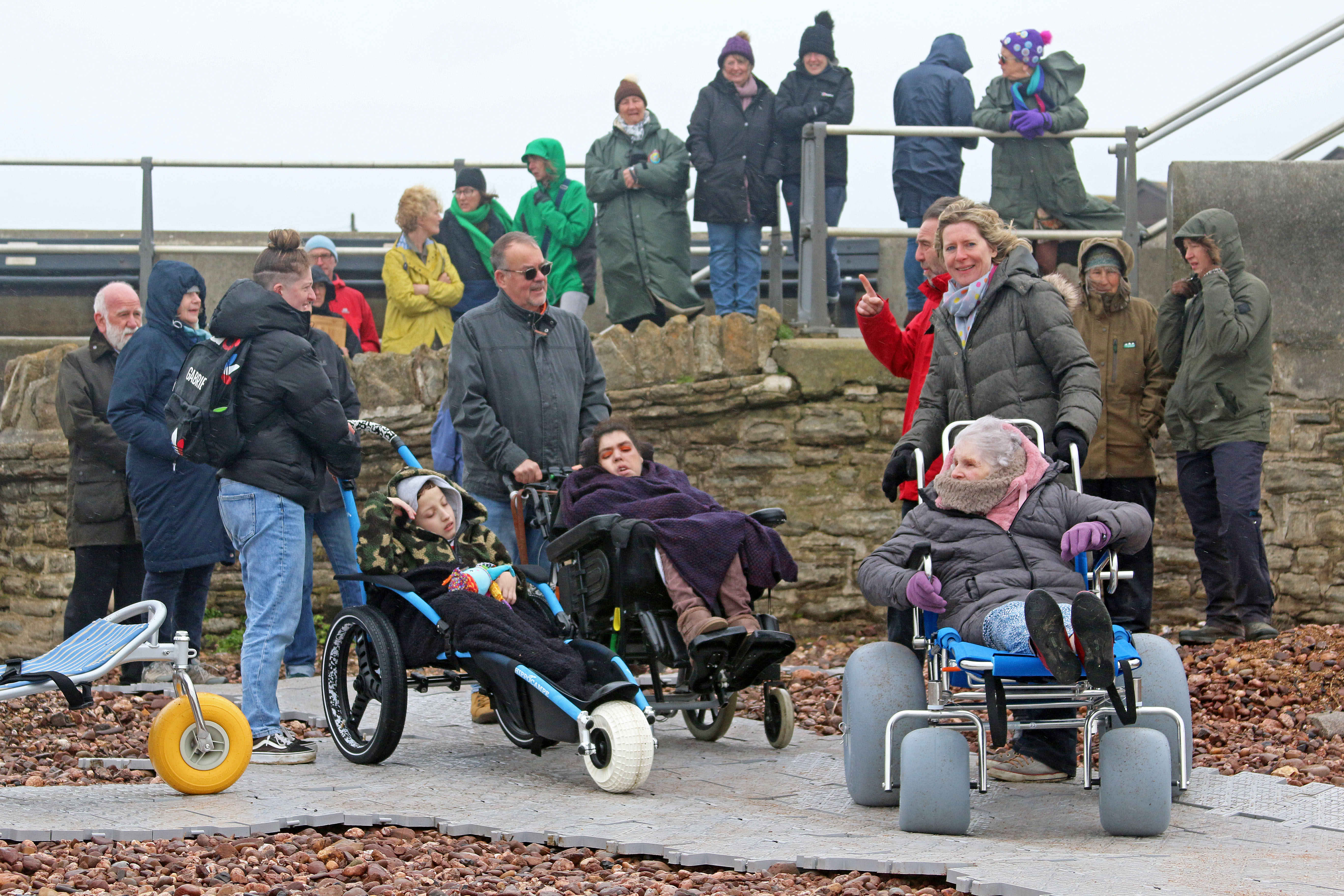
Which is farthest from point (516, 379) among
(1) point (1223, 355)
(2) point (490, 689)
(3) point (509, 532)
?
(1) point (1223, 355)

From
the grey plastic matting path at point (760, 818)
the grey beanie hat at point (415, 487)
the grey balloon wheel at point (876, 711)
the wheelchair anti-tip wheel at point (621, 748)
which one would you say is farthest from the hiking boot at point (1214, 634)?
the grey beanie hat at point (415, 487)

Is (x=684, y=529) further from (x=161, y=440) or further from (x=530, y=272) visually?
(x=161, y=440)

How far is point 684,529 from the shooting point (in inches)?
213

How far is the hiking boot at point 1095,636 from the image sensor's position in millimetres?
3971

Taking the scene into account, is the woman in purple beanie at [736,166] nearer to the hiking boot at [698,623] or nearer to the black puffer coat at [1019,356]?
the black puffer coat at [1019,356]

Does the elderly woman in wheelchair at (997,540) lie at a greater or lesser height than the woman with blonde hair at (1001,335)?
lesser

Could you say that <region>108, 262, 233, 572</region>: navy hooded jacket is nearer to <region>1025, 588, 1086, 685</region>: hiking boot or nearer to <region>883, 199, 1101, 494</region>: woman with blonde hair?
<region>883, 199, 1101, 494</region>: woman with blonde hair

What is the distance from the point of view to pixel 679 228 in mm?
8914

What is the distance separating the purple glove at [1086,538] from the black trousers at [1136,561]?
7.60ft

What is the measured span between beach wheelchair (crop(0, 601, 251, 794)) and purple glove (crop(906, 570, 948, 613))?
2.09 m

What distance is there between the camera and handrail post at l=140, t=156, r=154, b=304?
924 cm

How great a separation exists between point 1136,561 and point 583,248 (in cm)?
369

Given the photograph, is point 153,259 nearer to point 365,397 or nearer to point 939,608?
point 365,397

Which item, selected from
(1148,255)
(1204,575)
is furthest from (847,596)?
(1148,255)
